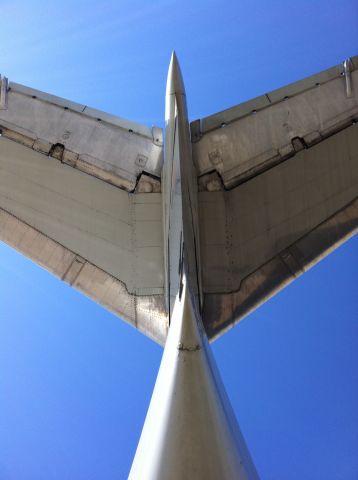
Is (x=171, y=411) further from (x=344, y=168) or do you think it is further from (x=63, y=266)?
(x=344, y=168)

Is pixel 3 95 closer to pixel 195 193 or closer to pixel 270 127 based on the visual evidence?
pixel 195 193

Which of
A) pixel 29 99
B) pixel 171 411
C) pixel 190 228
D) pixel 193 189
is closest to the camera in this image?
pixel 171 411

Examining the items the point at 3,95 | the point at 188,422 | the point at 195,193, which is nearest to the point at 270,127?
the point at 195,193

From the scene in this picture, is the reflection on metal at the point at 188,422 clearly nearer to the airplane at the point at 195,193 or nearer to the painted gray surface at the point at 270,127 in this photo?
the airplane at the point at 195,193

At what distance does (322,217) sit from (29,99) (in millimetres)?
4168

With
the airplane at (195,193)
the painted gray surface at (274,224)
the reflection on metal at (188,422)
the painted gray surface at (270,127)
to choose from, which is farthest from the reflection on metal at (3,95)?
the reflection on metal at (188,422)

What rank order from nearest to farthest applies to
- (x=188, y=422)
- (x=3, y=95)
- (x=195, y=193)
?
(x=188, y=422) → (x=195, y=193) → (x=3, y=95)

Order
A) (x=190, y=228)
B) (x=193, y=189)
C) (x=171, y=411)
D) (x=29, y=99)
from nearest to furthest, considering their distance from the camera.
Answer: (x=171, y=411) < (x=190, y=228) < (x=193, y=189) < (x=29, y=99)

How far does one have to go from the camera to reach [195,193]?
751 centimetres

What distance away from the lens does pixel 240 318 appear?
7590 mm

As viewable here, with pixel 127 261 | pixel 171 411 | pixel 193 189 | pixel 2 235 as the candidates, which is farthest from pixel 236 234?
pixel 171 411

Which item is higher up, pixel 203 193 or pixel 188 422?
pixel 203 193

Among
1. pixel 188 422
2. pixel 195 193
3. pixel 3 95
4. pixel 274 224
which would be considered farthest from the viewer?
pixel 3 95

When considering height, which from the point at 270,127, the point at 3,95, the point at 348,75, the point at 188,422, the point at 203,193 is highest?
the point at 348,75
